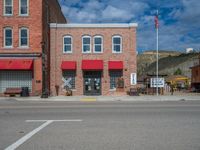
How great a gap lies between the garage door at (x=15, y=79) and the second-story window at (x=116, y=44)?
29.4ft

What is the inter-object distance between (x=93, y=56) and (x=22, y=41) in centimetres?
735

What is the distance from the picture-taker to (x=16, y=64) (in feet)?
122

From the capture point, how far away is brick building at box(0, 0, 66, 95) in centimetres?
3775

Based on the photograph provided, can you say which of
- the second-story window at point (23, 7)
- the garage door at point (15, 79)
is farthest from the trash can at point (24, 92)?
the second-story window at point (23, 7)

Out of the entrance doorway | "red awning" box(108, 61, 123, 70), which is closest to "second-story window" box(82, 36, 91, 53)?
the entrance doorway

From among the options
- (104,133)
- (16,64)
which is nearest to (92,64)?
(16,64)

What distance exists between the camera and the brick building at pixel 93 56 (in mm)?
40156

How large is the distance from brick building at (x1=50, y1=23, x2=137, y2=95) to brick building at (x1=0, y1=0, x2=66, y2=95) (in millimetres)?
2577

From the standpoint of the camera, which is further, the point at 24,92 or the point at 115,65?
the point at 115,65

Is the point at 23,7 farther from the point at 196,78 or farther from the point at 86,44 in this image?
the point at 196,78

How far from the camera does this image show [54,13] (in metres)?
48.6

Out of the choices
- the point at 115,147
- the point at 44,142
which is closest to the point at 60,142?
the point at 44,142

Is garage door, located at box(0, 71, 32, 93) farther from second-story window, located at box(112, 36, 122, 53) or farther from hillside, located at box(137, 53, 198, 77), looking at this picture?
hillside, located at box(137, 53, 198, 77)

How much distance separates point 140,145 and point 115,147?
640 mm
